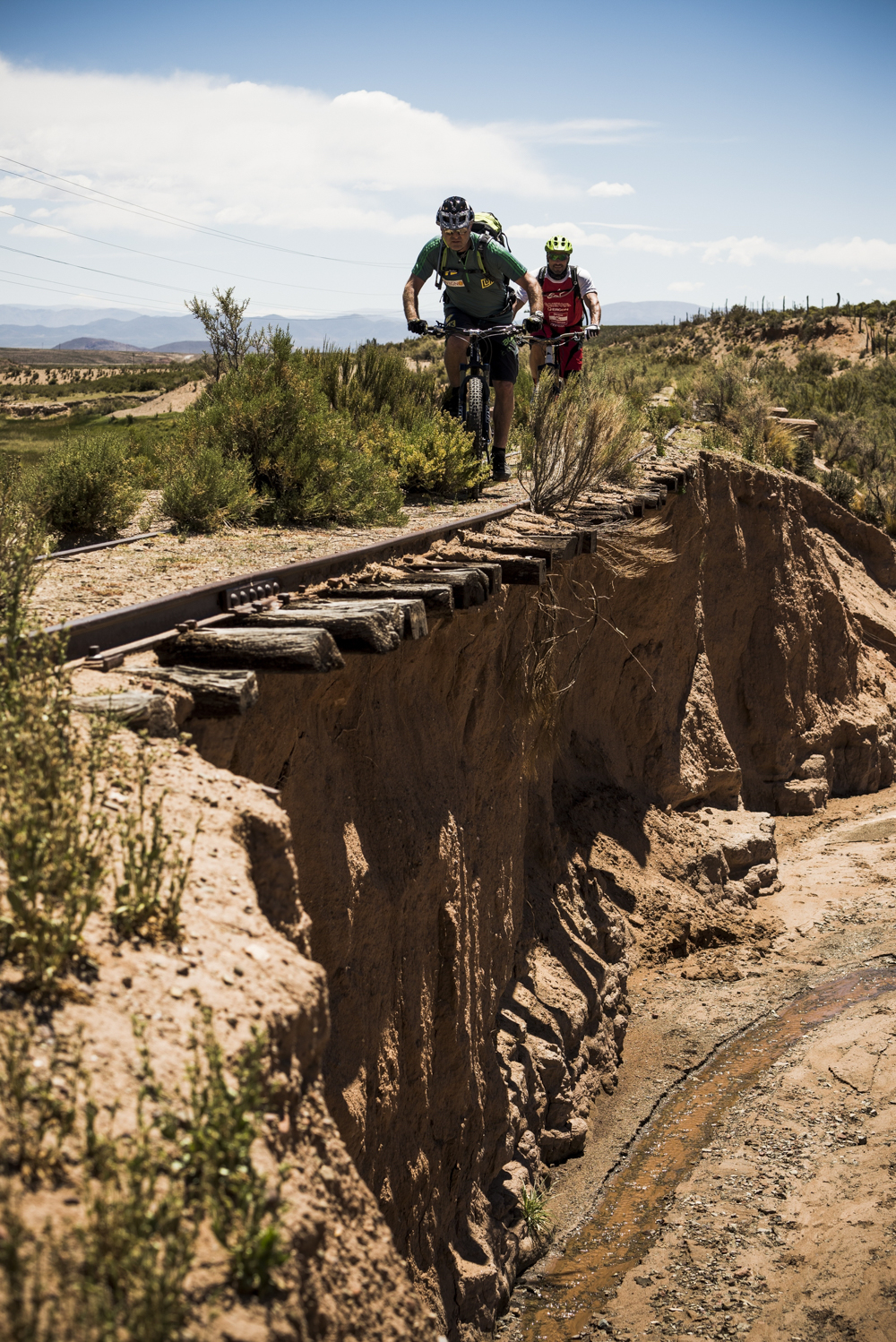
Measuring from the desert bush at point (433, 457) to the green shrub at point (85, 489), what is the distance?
2712 mm

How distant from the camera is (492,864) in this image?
7.61 m

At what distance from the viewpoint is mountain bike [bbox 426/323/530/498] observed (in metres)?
10.1

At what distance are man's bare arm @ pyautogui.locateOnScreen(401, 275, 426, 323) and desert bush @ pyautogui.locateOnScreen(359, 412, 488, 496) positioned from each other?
3.23ft

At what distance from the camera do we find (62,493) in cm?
764

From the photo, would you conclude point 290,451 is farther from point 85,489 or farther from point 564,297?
point 564,297

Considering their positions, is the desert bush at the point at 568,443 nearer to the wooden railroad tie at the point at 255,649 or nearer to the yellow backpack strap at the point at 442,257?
the yellow backpack strap at the point at 442,257

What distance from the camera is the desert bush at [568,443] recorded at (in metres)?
10.0

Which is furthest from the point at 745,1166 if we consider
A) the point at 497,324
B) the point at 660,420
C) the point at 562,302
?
the point at 660,420

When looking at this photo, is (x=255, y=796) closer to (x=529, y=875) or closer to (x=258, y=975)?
(x=258, y=975)

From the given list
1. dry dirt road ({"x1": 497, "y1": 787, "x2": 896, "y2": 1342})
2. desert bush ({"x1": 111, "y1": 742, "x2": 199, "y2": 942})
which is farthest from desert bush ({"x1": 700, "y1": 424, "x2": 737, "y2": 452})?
desert bush ({"x1": 111, "y1": 742, "x2": 199, "y2": 942})

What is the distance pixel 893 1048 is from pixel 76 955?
847 cm

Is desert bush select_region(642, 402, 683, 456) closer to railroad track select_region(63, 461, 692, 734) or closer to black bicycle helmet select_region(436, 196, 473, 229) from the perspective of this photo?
black bicycle helmet select_region(436, 196, 473, 229)

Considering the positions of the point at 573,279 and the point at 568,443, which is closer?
the point at 568,443

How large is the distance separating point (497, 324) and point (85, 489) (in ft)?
14.6
